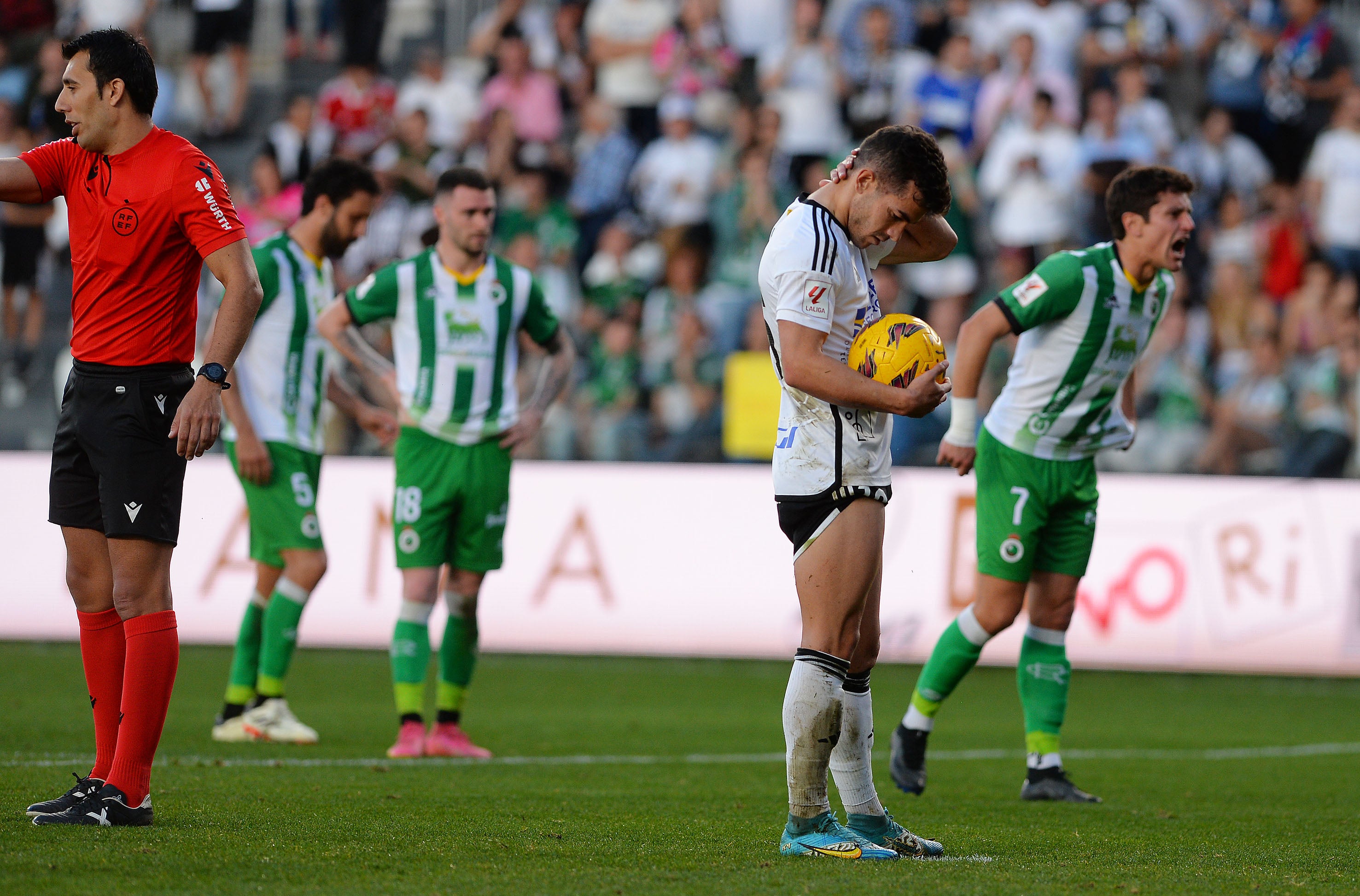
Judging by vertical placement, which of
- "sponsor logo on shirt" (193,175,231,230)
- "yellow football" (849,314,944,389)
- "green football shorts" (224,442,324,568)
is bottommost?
"green football shorts" (224,442,324,568)

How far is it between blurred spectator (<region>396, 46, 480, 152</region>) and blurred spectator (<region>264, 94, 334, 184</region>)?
3.23 ft

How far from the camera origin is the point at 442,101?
17359 millimetres

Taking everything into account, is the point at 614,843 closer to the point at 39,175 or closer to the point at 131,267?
the point at 131,267

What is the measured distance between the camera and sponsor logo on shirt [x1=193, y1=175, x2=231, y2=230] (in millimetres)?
5125

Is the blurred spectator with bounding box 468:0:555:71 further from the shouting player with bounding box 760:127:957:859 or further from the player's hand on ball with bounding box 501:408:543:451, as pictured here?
the shouting player with bounding box 760:127:957:859

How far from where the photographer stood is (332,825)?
17.7 feet

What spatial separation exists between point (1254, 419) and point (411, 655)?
26.8 feet

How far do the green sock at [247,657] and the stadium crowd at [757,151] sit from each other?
494 centimetres

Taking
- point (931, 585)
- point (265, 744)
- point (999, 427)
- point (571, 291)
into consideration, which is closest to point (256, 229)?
point (571, 291)

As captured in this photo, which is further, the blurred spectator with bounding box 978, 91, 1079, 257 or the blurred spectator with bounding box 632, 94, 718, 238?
the blurred spectator with bounding box 632, 94, 718, 238

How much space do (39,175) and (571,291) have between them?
1073cm

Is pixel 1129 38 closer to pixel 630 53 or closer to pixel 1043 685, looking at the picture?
pixel 630 53

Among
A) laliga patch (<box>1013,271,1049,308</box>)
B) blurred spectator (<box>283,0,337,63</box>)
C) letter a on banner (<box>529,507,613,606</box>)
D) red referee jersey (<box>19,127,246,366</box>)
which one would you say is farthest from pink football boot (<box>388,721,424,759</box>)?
blurred spectator (<box>283,0,337,63</box>)

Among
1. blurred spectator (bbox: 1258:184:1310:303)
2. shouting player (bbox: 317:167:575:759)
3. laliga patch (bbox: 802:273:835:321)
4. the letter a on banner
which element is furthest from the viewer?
blurred spectator (bbox: 1258:184:1310:303)
